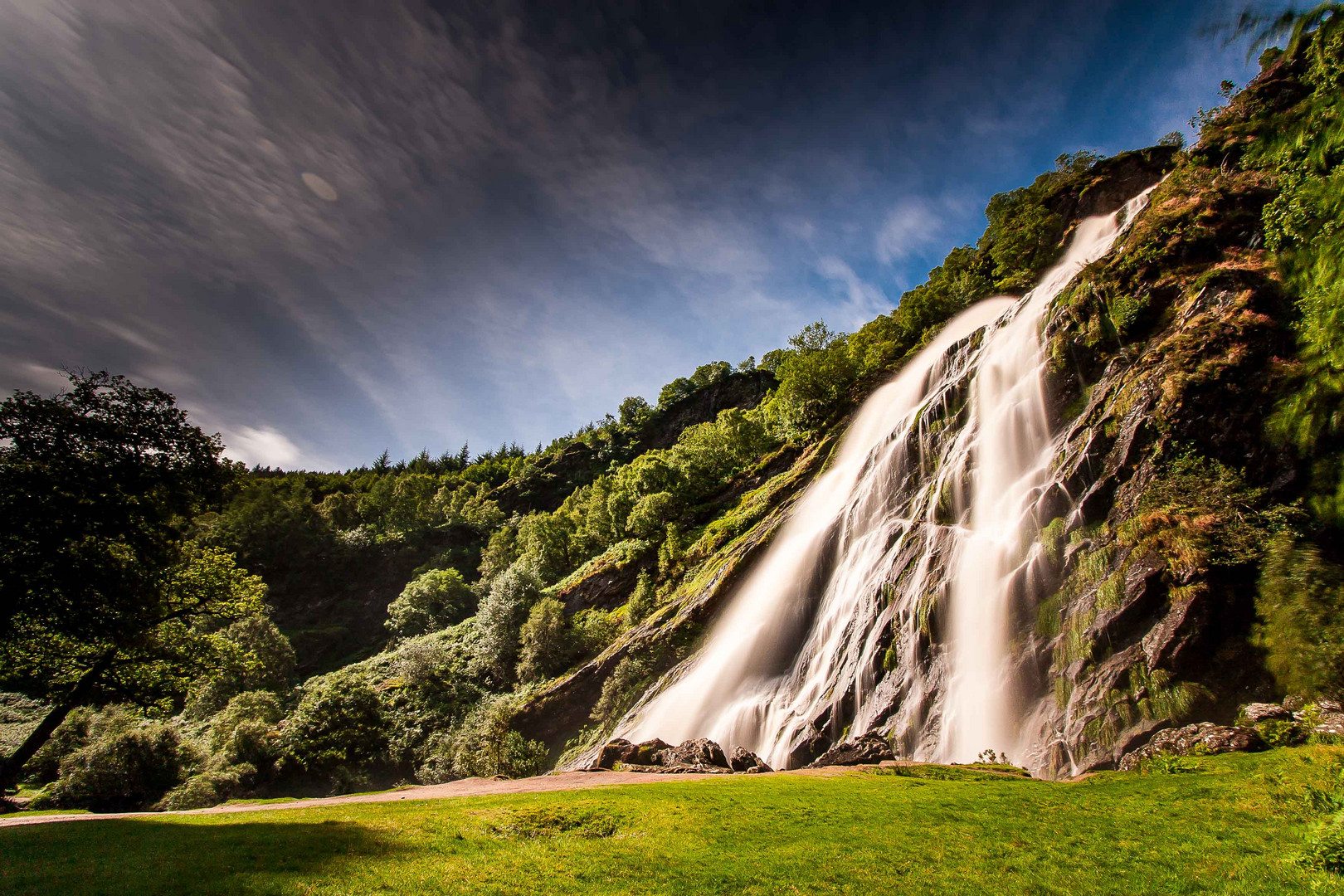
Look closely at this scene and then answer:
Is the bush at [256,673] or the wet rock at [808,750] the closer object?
the wet rock at [808,750]

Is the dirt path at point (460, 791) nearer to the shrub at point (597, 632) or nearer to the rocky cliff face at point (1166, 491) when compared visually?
the rocky cliff face at point (1166, 491)

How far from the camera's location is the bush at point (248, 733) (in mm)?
35406

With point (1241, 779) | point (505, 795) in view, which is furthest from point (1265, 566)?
point (505, 795)

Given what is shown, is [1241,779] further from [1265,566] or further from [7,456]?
[7,456]

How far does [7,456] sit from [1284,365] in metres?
43.7

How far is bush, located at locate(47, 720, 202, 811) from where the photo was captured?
1028 inches

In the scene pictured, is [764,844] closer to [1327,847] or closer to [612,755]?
[1327,847]

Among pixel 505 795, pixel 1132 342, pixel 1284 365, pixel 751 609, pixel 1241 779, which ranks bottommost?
pixel 505 795

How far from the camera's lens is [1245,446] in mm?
17859

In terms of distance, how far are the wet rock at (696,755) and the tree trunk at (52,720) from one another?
2198 cm

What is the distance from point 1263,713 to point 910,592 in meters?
10.9

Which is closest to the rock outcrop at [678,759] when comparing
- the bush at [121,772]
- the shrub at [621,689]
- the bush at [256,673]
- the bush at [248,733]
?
the shrub at [621,689]

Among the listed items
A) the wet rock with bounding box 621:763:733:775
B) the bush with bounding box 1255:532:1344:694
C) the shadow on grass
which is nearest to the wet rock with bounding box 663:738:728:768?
the wet rock with bounding box 621:763:733:775

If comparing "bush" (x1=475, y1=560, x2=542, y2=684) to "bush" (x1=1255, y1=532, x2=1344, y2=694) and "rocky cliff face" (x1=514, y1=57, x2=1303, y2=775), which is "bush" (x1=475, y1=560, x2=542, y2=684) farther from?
"bush" (x1=1255, y1=532, x2=1344, y2=694)
